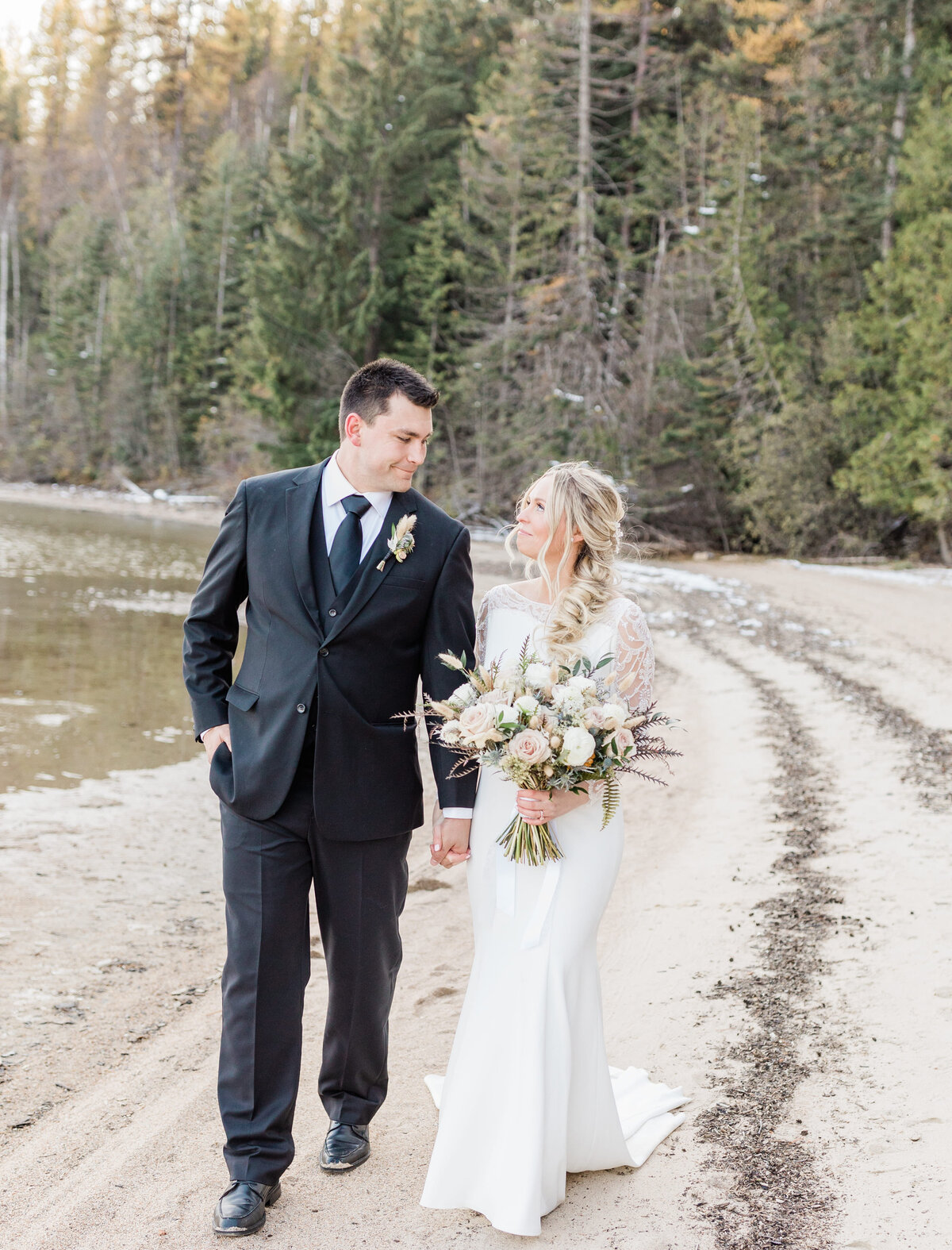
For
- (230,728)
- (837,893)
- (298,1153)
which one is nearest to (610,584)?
(230,728)

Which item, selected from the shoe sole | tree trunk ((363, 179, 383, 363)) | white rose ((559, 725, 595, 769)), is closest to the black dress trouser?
the shoe sole

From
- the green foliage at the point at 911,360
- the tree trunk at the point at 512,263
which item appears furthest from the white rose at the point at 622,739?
the tree trunk at the point at 512,263

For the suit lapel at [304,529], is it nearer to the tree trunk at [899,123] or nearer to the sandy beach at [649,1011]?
the sandy beach at [649,1011]

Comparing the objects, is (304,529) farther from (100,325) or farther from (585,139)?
(100,325)

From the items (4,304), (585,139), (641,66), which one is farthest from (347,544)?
(4,304)

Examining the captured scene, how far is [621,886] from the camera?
6.27 meters

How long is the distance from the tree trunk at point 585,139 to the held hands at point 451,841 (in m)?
27.7

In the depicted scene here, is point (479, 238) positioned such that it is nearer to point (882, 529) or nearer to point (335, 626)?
point (882, 529)

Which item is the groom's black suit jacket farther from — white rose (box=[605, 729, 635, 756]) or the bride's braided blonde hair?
white rose (box=[605, 729, 635, 756])

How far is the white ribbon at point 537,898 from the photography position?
3.13 meters

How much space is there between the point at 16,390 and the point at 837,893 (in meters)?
56.0

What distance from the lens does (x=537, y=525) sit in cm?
336

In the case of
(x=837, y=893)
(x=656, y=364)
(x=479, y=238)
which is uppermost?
(x=479, y=238)

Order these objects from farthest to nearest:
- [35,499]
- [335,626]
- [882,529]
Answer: [35,499], [882,529], [335,626]
